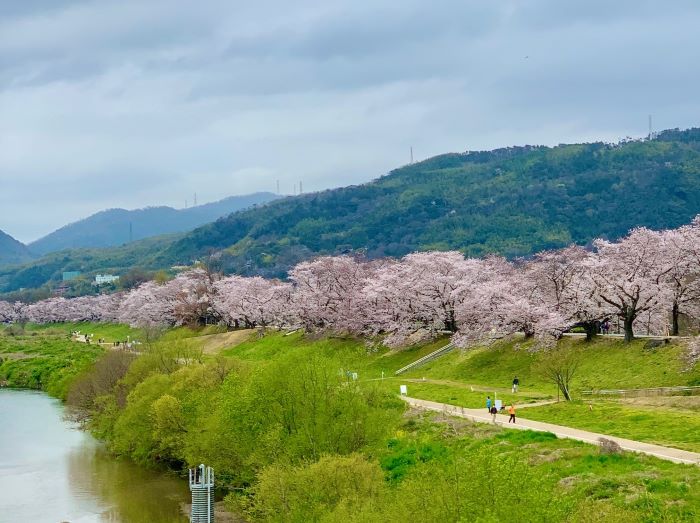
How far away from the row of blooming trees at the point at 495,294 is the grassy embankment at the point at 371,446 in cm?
355

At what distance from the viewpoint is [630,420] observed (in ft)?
155

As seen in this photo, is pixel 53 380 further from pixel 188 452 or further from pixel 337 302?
pixel 188 452

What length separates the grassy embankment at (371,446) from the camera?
26344 mm

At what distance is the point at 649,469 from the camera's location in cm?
3609

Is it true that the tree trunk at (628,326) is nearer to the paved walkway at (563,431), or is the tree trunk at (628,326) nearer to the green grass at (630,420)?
the green grass at (630,420)

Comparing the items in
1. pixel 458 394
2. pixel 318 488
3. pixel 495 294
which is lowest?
pixel 458 394

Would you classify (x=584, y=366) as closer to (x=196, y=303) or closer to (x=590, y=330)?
(x=590, y=330)

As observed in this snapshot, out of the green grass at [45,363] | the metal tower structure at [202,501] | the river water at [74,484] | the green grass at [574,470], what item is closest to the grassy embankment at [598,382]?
the green grass at [574,470]

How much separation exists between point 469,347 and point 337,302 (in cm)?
2922

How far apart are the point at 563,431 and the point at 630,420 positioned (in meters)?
3.67

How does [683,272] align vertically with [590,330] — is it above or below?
above

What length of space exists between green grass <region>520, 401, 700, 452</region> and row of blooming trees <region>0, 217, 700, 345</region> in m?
16.5

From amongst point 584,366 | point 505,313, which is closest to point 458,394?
point 584,366

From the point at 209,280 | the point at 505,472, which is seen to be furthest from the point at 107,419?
the point at 209,280
